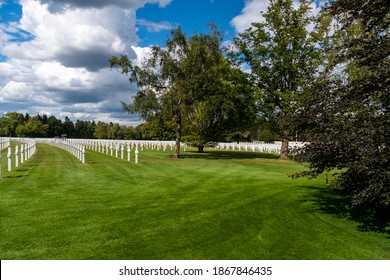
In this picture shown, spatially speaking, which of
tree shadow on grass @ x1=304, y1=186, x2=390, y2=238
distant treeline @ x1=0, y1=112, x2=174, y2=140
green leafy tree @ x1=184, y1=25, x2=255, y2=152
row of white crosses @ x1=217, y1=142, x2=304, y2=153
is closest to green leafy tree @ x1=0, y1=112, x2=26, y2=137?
distant treeline @ x1=0, y1=112, x2=174, y2=140

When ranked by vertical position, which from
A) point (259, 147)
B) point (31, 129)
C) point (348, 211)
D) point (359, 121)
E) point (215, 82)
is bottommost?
point (348, 211)

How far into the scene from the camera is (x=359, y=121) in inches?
303

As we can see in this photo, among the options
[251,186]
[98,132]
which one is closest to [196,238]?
[251,186]

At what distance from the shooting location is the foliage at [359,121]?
693cm

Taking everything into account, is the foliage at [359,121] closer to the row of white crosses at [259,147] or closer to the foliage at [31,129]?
the row of white crosses at [259,147]

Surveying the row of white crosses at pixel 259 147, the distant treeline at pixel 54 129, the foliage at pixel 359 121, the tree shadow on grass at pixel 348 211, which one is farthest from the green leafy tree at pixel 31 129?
the foliage at pixel 359 121

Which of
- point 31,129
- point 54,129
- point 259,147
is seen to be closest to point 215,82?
point 259,147

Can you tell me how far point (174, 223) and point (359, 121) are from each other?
5.07 meters

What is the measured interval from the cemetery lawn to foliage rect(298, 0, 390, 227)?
1.27 m

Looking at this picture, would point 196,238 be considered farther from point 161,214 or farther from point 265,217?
point 265,217

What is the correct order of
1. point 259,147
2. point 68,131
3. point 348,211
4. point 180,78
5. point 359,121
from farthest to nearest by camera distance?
point 68,131, point 259,147, point 180,78, point 348,211, point 359,121

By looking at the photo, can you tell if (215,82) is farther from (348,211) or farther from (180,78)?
(348,211)

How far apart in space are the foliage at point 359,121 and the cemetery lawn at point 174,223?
1.27 m

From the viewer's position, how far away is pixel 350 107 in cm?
796
